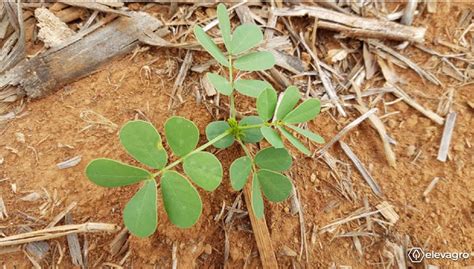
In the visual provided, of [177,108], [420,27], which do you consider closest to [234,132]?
[177,108]

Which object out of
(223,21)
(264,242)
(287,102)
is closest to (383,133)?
(287,102)

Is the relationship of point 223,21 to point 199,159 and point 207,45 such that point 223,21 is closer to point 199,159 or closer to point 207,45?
point 207,45

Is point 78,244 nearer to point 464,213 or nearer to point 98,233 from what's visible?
point 98,233

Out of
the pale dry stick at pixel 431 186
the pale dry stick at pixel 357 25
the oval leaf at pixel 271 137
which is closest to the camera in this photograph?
the oval leaf at pixel 271 137

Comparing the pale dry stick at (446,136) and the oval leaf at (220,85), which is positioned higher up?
the oval leaf at (220,85)

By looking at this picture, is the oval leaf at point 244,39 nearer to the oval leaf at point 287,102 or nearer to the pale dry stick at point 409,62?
the oval leaf at point 287,102

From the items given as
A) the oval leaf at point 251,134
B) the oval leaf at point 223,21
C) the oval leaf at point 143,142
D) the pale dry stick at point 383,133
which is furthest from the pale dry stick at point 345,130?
the oval leaf at point 143,142

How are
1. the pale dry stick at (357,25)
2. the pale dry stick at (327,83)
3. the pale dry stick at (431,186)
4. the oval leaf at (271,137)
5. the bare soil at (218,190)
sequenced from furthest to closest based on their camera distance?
the pale dry stick at (357,25)
the pale dry stick at (327,83)
the pale dry stick at (431,186)
the bare soil at (218,190)
the oval leaf at (271,137)

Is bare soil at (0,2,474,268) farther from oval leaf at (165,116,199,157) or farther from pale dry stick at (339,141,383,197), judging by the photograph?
oval leaf at (165,116,199,157)
